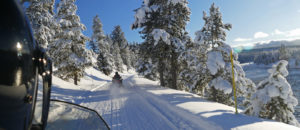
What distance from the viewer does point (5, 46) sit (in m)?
0.66

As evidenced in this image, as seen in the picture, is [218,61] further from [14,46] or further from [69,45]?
[69,45]

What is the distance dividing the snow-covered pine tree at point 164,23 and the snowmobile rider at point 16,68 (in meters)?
15.3

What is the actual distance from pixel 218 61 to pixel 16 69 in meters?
13.6

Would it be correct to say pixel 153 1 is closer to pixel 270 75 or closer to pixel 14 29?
pixel 270 75

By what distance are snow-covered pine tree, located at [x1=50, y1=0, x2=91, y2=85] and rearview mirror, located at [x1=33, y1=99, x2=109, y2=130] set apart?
65.9 ft

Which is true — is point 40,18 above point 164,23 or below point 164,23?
above

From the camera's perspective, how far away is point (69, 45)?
20578mm

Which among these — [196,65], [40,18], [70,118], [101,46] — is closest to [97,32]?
[101,46]

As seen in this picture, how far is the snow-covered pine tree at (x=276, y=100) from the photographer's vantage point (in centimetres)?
1194

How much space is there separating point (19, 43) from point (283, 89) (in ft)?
49.0

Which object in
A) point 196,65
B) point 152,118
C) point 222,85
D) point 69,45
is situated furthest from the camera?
point 69,45

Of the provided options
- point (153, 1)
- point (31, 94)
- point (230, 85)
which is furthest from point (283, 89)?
point (31, 94)

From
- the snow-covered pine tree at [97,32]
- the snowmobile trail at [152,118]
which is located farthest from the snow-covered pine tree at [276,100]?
the snow-covered pine tree at [97,32]

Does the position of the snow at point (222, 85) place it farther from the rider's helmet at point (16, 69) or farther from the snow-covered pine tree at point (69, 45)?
the snow-covered pine tree at point (69, 45)
